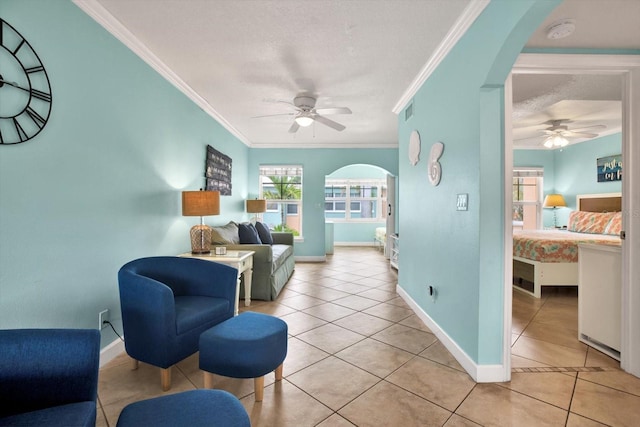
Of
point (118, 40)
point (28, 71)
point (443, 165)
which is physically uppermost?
point (118, 40)

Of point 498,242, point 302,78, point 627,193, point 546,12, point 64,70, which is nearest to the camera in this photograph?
point 546,12

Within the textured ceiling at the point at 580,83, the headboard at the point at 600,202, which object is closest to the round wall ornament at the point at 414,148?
the textured ceiling at the point at 580,83

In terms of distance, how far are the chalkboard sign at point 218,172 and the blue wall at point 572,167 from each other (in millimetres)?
6339

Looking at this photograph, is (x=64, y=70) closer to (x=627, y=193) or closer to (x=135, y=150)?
(x=135, y=150)

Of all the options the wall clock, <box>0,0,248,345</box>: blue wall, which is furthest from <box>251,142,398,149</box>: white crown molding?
the wall clock

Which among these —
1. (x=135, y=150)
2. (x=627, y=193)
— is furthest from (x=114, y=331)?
(x=627, y=193)

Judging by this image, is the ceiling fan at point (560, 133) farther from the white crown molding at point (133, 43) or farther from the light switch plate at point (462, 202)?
the white crown molding at point (133, 43)

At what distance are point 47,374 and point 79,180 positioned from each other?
1.36 m

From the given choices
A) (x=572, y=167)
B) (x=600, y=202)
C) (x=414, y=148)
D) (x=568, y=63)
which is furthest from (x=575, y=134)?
(x=414, y=148)

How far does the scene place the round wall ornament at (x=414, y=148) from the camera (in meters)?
3.18

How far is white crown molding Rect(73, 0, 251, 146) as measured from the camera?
2018 millimetres

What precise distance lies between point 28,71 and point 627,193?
3.97m

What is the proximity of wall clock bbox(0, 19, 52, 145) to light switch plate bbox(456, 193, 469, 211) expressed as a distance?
2.77 meters

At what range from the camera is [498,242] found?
2002 mm
